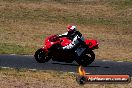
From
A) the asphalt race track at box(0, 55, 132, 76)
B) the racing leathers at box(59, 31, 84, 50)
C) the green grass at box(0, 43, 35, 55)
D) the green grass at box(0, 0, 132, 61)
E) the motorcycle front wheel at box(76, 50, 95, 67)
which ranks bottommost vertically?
the green grass at box(0, 0, 132, 61)

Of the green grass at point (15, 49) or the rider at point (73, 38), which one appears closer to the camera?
the rider at point (73, 38)

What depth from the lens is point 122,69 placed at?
Answer: 21.6 meters

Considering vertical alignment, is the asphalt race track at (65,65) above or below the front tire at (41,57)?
below

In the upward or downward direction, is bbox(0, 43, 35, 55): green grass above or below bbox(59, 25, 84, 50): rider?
below

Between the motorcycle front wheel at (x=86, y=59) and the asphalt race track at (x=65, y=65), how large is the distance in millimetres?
264

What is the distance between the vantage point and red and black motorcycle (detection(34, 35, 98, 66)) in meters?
21.5

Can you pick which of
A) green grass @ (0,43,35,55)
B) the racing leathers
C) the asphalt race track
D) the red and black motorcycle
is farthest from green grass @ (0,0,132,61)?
the racing leathers

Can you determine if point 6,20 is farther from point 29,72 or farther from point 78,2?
point 29,72

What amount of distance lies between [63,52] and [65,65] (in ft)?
2.36

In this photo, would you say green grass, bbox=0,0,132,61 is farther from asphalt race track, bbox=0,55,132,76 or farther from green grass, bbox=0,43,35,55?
asphalt race track, bbox=0,55,132,76

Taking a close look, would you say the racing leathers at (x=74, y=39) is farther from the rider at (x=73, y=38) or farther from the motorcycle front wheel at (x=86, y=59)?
the motorcycle front wheel at (x=86, y=59)

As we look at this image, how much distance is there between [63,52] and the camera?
21.7m

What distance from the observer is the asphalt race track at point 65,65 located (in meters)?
20.6

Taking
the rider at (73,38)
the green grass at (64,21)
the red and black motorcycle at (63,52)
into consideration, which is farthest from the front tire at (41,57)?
the green grass at (64,21)
